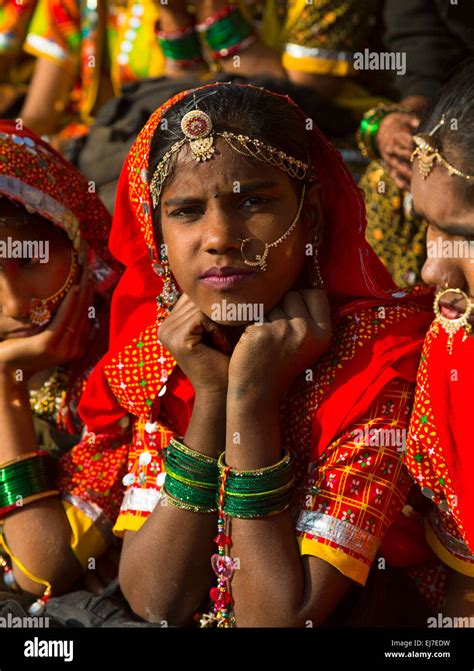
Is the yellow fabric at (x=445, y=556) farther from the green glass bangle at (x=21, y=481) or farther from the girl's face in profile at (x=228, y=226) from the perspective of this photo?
the green glass bangle at (x=21, y=481)

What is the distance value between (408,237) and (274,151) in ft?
5.14

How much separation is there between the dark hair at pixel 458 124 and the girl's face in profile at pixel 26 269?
1.15 m

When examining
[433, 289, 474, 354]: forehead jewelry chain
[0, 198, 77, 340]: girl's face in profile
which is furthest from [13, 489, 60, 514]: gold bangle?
[433, 289, 474, 354]: forehead jewelry chain

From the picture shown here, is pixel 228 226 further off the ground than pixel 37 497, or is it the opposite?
pixel 228 226

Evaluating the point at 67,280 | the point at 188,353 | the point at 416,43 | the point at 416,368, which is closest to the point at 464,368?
the point at 416,368

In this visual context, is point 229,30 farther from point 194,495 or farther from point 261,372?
point 194,495

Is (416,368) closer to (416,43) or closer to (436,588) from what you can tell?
(436,588)

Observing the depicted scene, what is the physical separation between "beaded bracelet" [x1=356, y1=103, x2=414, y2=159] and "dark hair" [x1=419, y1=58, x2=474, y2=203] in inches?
47.9

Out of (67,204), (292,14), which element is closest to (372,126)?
(292,14)

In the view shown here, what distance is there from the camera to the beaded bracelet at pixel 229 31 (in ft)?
14.1

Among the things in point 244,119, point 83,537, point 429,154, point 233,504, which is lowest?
point 83,537

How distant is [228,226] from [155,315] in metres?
0.53

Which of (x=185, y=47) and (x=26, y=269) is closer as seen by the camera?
(x=26, y=269)

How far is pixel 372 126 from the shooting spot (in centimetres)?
354
